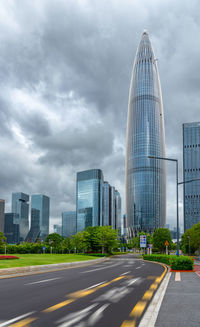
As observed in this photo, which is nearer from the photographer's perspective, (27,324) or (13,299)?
(27,324)

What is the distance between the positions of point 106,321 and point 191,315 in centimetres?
264

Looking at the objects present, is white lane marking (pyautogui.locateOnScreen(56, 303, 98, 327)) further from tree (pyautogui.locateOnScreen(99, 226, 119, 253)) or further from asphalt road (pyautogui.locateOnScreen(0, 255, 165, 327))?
tree (pyautogui.locateOnScreen(99, 226, 119, 253))

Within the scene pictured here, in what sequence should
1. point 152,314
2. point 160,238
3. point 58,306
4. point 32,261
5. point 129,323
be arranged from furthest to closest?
point 160,238, point 32,261, point 58,306, point 152,314, point 129,323

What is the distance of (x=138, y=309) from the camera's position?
10352mm

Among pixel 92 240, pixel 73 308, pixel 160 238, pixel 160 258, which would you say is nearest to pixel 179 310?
pixel 73 308

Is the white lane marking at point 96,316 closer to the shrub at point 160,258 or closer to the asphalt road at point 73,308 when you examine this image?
the asphalt road at point 73,308

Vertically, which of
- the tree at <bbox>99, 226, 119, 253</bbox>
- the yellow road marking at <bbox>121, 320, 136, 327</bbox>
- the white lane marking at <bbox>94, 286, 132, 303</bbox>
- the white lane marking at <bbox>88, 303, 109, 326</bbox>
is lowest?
the tree at <bbox>99, 226, 119, 253</bbox>

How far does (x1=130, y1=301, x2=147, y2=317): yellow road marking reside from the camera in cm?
961

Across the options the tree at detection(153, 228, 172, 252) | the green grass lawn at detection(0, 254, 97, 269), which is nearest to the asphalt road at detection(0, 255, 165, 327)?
the green grass lawn at detection(0, 254, 97, 269)

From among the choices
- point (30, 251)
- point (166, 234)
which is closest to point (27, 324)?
point (30, 251)

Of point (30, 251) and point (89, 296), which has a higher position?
point (89, 296)

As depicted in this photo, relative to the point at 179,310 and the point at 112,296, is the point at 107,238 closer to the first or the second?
the point at 112,296

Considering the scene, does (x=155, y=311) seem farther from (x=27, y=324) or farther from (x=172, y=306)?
(x=27, y=324)

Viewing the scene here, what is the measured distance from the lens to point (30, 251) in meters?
101
